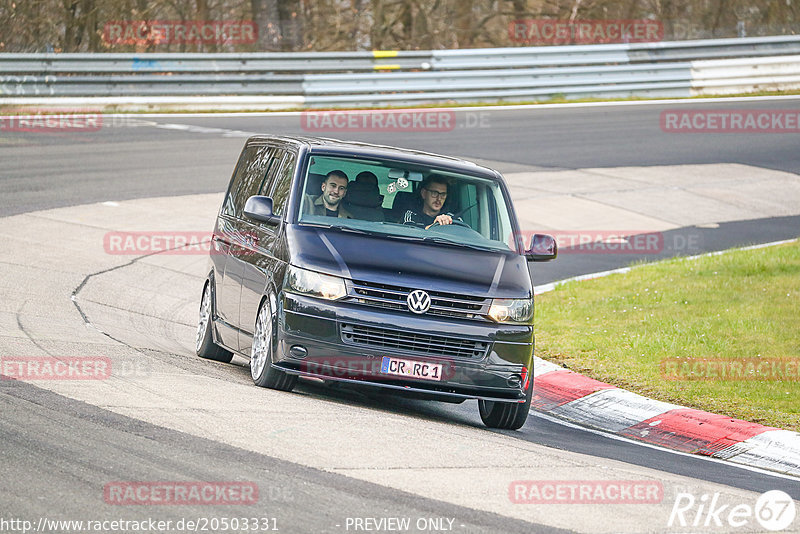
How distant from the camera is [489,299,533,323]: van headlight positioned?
8109mm

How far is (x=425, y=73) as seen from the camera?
27359 mm

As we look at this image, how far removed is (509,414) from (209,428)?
8.52 ft

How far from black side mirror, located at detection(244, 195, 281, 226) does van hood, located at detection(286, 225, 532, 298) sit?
0.91ft

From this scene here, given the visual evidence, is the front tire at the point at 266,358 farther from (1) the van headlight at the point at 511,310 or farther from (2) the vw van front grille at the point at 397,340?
(1) the van headlight at the point at 511,310

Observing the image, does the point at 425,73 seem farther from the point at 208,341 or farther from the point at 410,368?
the point at 410,368

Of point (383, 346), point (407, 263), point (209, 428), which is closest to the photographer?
point (209, 428)

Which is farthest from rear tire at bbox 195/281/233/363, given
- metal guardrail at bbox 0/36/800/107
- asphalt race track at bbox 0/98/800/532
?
metal guardrail at bbox 0/36/800/107

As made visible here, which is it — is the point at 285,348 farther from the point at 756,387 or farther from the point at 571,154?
the point at 571,154

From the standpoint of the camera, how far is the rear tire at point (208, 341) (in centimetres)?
1009

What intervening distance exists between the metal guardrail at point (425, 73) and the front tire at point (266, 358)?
17775 millimetres

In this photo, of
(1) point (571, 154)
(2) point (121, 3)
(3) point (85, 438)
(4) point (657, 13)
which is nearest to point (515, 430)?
(3) point (85, 438)

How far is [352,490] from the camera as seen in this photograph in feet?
18.9

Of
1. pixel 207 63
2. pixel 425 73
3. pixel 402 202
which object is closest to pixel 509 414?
pixel 402 202

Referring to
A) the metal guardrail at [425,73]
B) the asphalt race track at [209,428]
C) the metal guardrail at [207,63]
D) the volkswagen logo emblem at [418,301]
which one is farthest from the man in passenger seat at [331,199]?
the metal guardrail at [207,63]
